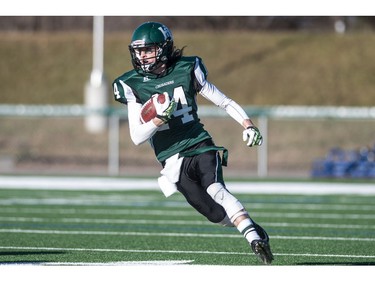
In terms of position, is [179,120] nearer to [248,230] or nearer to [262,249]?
[248,230]

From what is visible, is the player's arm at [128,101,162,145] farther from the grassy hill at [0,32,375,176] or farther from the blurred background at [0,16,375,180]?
the grassy hill at [0,32,375,176]

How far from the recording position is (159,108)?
6105mm

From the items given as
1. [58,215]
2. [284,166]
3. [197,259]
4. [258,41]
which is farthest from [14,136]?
[197,259]

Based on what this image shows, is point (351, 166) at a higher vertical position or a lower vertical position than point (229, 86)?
lower

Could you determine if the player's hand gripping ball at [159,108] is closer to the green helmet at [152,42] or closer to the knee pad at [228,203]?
the green helmet at [152,42]

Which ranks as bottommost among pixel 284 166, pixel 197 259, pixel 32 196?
pixel 284 166

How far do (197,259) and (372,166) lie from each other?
12740mm

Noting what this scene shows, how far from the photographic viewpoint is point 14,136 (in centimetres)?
2541

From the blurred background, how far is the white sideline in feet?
8.82

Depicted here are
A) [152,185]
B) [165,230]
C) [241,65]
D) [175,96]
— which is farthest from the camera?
[241,65]

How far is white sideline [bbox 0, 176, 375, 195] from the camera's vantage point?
607 inches

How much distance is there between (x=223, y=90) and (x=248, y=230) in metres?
23.1

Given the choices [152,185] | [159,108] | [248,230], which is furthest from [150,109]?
[152,185]
